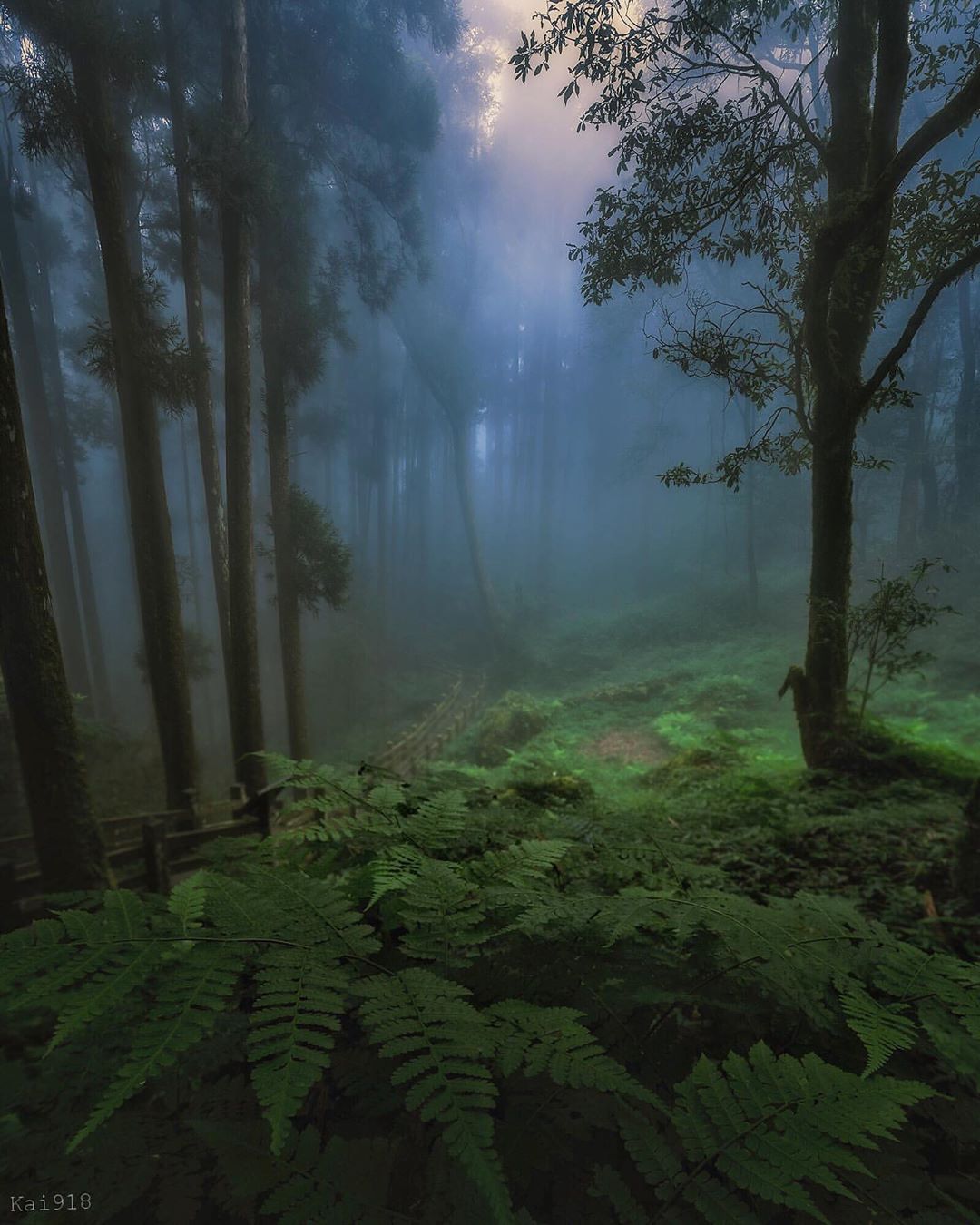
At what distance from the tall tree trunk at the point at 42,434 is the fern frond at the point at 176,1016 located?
16390 millimetres

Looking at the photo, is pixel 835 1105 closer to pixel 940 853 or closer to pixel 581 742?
pixel 940 853

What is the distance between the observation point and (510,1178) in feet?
3.15

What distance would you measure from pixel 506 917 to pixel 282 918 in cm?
64

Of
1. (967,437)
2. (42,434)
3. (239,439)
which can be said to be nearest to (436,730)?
(239,439)

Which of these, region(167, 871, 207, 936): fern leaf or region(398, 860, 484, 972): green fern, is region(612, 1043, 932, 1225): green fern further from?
region(167, 871, 207, 936): fern leaf

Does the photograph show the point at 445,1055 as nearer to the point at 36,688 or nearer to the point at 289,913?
the point at 289,913

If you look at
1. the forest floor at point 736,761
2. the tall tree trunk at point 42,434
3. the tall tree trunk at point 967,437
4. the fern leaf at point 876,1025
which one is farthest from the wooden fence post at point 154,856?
the tall tree trunk at point 967,437

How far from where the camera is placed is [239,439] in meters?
8.58

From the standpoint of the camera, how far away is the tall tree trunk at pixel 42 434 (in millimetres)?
13906

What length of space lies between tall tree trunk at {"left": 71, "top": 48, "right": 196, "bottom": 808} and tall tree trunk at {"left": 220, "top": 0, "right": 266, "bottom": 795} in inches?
36.8

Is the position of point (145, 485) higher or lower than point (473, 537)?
higher

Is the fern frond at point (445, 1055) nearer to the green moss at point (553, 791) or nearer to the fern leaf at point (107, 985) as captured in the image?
the fern leaf at point (107, 985)

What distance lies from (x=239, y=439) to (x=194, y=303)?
10.4ft

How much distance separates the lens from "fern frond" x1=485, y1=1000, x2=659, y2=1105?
89 cm
